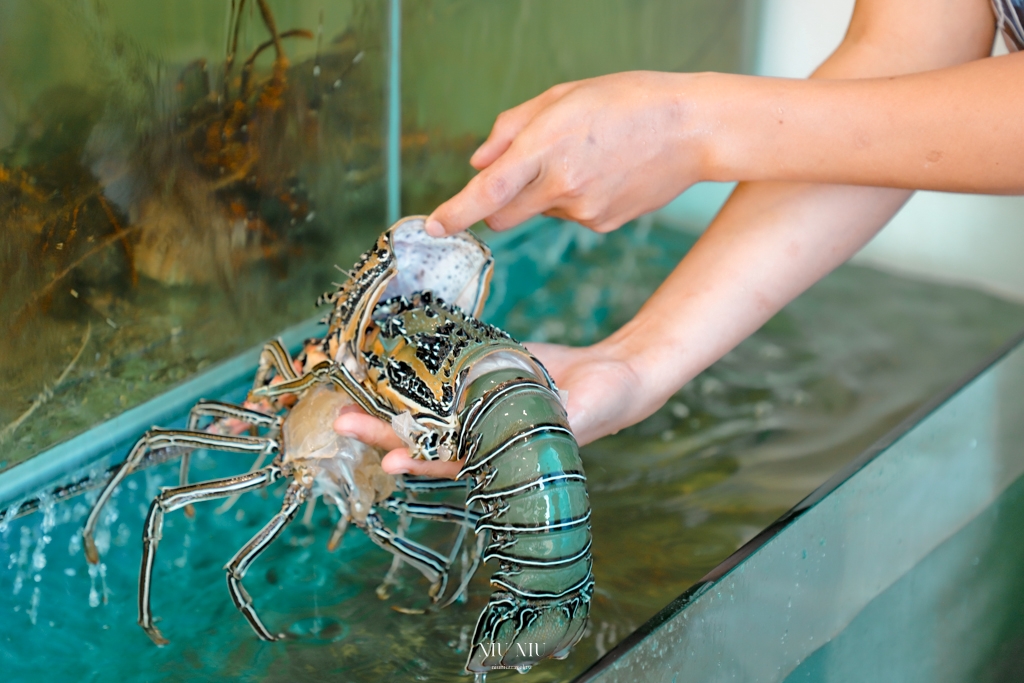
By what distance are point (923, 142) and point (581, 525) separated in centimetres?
70

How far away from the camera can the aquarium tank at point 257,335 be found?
1.47 m

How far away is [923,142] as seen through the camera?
128cm

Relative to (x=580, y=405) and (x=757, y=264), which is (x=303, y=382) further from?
(x=757, y=264)

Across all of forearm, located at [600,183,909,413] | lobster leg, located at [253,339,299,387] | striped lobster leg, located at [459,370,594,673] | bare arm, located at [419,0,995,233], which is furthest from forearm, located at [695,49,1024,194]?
lobster leg, located at [253,339,299,387]

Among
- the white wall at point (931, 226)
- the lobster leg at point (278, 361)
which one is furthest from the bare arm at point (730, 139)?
the white wall at point (931, 226)

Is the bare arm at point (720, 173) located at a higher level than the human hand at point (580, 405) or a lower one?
higher

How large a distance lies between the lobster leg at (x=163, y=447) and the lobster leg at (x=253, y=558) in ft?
0.28

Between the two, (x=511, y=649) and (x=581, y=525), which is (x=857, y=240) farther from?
(x=511, y=649)

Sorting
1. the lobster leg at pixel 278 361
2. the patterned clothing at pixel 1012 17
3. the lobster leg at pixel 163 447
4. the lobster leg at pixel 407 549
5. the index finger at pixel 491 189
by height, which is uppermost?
the patterned clothing at pixel 1012 17

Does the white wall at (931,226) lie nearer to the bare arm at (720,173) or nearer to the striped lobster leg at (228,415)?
the bare arm at (720,173)

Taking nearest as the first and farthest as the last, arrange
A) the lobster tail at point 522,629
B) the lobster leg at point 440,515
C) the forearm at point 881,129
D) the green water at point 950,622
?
1. the lobster tail at point 522,629
2. the forearm at point 881,129
3. the green water at point 950,622
4. the lobster leg at point 440,515

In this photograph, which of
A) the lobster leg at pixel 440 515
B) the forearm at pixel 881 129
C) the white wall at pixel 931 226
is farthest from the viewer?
the white wall at pixel 931 226

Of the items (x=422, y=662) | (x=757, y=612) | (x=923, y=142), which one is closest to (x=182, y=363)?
(x=422, y=662)

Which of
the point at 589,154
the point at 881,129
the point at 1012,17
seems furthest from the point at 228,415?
the point at 1012,17
